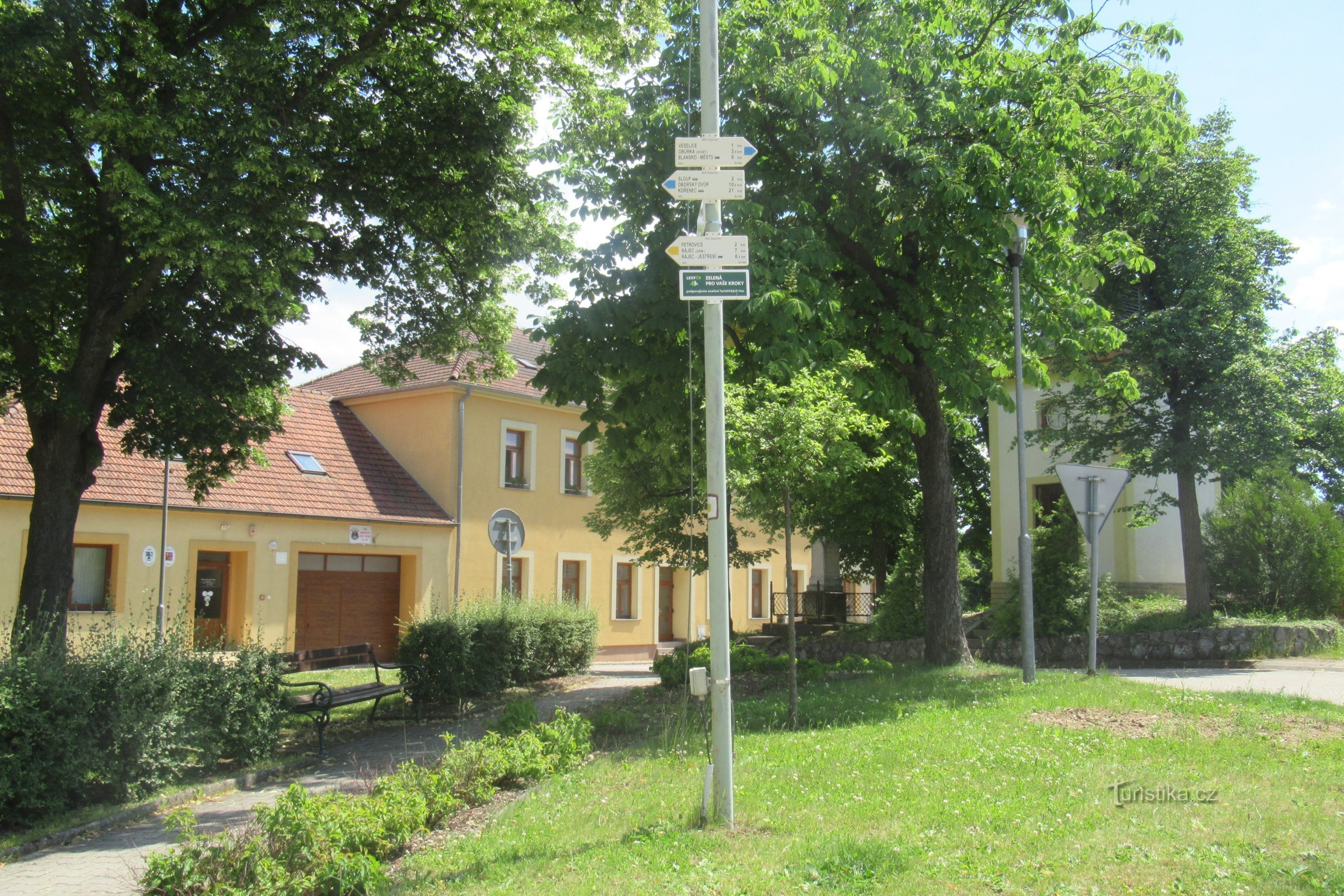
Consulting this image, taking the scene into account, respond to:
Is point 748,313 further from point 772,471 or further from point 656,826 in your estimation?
point 656,826

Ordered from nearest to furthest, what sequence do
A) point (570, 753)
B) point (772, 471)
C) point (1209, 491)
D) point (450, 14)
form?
point (570, 753), point (772, 471), point (450, 14), point (1209, 491)

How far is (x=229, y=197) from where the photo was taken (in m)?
10.5

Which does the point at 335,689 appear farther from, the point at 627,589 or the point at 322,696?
the point at 627,589

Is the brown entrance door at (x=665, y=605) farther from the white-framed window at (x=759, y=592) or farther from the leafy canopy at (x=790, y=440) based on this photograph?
the leafy canopy at (x=790, y=440)

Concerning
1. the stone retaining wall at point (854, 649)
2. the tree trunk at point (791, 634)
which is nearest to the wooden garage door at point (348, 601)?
the stone retaining wall at point (854, 649)

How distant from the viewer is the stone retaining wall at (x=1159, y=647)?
58.0 feet

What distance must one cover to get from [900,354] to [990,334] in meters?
1.51

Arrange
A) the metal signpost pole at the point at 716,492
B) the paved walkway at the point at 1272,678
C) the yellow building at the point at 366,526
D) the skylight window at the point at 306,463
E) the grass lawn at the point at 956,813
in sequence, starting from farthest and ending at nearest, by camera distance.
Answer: the skylight window at the point at 306,463, the yellow building at the point at 366,526, the paved walkway at the point at 1272,678, the metal signpost pole at the point at 716,492, the grass lawn at the point at 956,813

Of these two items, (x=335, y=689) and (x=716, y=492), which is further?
(x=335, y=689)

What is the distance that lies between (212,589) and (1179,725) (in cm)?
2005

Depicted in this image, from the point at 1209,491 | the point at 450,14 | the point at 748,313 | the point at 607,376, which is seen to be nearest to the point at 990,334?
the point at 748,313

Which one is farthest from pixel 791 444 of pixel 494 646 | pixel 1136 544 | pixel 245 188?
pixel 1136 544

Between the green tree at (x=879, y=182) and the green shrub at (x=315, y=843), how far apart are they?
6.26 metres

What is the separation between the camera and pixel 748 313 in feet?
38.5
